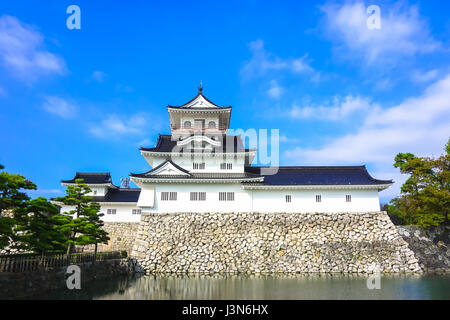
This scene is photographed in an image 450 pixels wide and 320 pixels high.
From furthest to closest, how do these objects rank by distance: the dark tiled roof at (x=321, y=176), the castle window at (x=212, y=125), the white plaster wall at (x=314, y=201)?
the castle window at (x=212, y=125), the dark tiled roof at (x=321, y=176), the white plaster wall at (x=314, y=201)

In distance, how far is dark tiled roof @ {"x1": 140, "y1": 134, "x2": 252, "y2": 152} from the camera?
20972 millimetres

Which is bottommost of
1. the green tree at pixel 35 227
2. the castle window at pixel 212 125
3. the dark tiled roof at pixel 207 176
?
the green tree at pixel 35 227

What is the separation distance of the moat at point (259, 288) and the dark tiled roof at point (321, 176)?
6.58 metres

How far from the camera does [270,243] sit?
59.3 feet

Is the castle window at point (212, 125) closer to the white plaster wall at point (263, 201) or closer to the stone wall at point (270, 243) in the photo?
the white plaster wall at point (263, 201)

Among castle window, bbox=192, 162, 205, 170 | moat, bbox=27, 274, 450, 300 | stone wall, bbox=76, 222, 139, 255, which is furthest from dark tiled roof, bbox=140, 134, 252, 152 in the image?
moat, bbox=27, 274, 450, 300

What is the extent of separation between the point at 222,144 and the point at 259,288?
11801 millimetres

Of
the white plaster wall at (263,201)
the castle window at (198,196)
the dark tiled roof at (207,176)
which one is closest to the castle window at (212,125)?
the dark tiled roof at (207,176)

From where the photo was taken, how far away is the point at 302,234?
18406 mm

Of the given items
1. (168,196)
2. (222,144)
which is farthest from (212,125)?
(168,196)

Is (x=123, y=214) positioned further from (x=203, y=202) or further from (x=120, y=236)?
(x=203, y=202)

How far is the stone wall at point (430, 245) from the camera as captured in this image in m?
17.9
